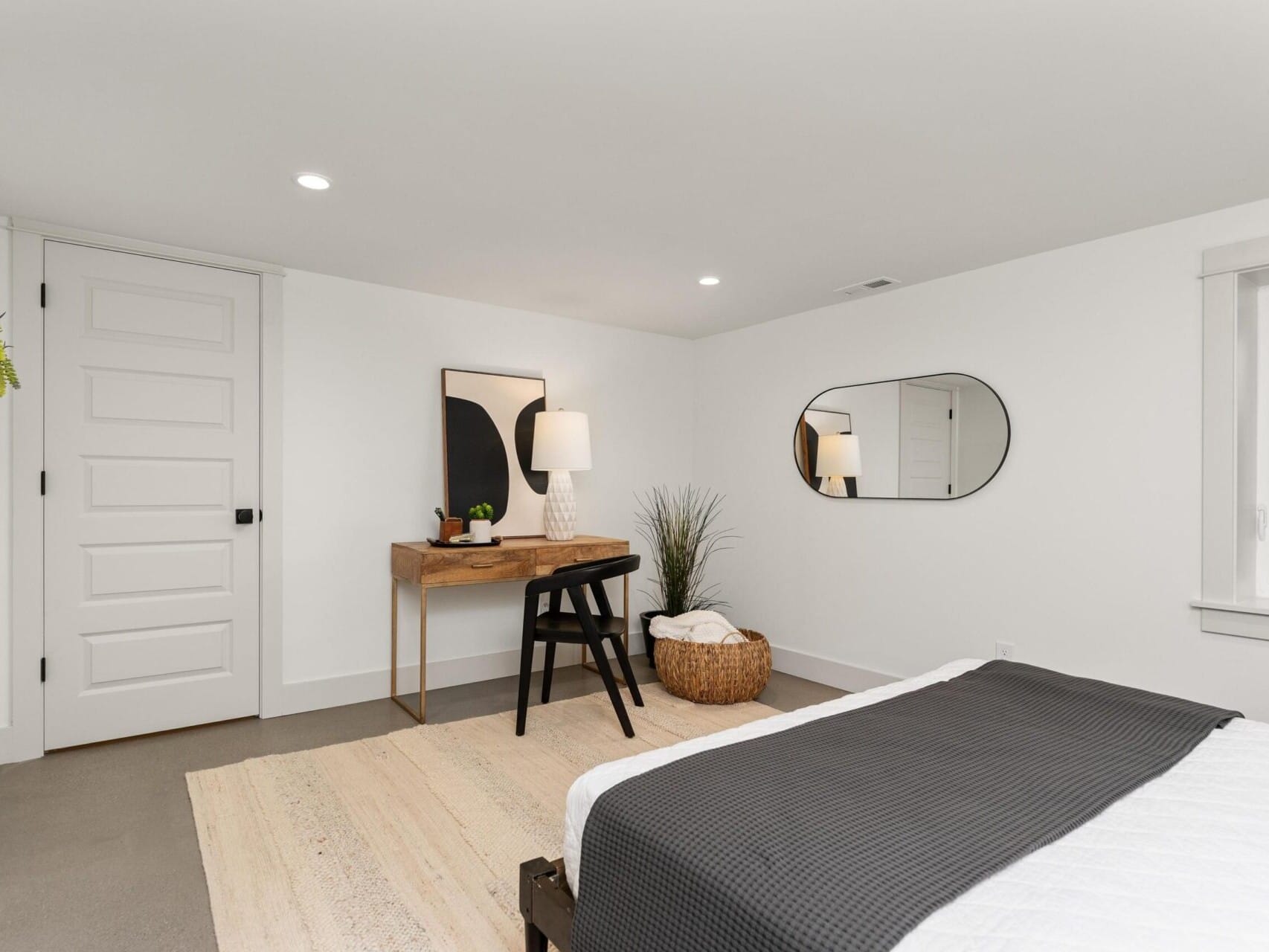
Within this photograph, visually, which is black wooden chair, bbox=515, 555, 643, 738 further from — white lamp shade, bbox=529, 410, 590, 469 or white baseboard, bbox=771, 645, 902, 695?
white baseboard, bbox=771, 645, 902, 695

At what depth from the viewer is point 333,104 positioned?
81.1 inches

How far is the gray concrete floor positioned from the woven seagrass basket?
8.9 inches

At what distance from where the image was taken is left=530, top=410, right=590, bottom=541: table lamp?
417 centimetres

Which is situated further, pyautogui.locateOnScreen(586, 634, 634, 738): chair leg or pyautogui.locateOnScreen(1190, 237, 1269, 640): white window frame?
pyautogui.locateOnScreen(586, 634, 634, 738): chair leg

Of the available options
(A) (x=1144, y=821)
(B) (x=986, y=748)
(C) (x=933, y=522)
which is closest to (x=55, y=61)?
(B) (x=986, y=748)

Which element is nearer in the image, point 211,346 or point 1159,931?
point 1159,931

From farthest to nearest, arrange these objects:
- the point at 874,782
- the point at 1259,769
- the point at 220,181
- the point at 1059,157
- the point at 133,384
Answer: the point at 133,384 → the point at 220,181 → the point at 1059,157 → the point at 1259,769 → the point at 874,782

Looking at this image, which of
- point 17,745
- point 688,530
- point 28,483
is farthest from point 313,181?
point 688,530

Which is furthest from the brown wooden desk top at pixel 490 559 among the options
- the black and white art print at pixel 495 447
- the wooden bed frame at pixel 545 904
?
the wooden bed frame at pixel 545 904

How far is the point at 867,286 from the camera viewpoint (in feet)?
12.7

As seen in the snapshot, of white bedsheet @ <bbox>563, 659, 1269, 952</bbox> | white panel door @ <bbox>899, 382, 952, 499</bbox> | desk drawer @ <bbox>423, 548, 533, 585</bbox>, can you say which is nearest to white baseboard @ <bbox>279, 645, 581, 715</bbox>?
desk drawer @ <bbox>423, 548, 533, 585</bbox>

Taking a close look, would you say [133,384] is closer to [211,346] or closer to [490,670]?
[211,346]

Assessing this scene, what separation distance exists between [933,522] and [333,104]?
3268 millimetres

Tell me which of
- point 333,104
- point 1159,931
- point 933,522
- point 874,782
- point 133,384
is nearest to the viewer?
point 1159,931
